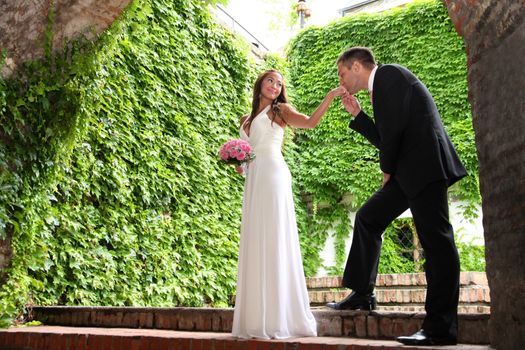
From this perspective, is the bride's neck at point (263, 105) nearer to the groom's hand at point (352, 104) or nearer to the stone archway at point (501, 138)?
the groom's hand at point (352, 104)

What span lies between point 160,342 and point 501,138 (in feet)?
7.77

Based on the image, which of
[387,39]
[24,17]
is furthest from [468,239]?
[24,17]

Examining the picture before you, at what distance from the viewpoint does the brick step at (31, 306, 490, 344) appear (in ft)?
10.1

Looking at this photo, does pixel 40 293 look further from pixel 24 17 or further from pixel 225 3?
pixel 225 3

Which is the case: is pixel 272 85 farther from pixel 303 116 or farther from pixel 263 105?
pixel 303 116

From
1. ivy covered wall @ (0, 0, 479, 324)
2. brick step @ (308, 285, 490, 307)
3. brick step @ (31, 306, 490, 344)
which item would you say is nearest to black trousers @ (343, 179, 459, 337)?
brick step @ (31, 306, 490, 344)

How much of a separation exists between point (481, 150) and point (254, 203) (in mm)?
1636

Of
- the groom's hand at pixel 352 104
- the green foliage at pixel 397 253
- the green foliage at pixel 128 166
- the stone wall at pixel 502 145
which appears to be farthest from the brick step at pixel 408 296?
the stone wall at pixel 502 145

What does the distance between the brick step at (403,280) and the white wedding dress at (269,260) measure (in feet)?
11.7

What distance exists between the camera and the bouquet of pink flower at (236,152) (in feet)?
12.3

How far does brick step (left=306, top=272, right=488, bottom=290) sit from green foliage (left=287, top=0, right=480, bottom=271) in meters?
1.51

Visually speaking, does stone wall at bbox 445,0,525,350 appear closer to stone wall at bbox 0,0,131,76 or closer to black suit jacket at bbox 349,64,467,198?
black suit jacket at bbox 349,64,467,198

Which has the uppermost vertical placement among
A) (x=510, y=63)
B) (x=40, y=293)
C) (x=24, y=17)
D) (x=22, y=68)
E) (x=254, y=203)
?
(x=24, y=17)

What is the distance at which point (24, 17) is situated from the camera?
15.1 ft
